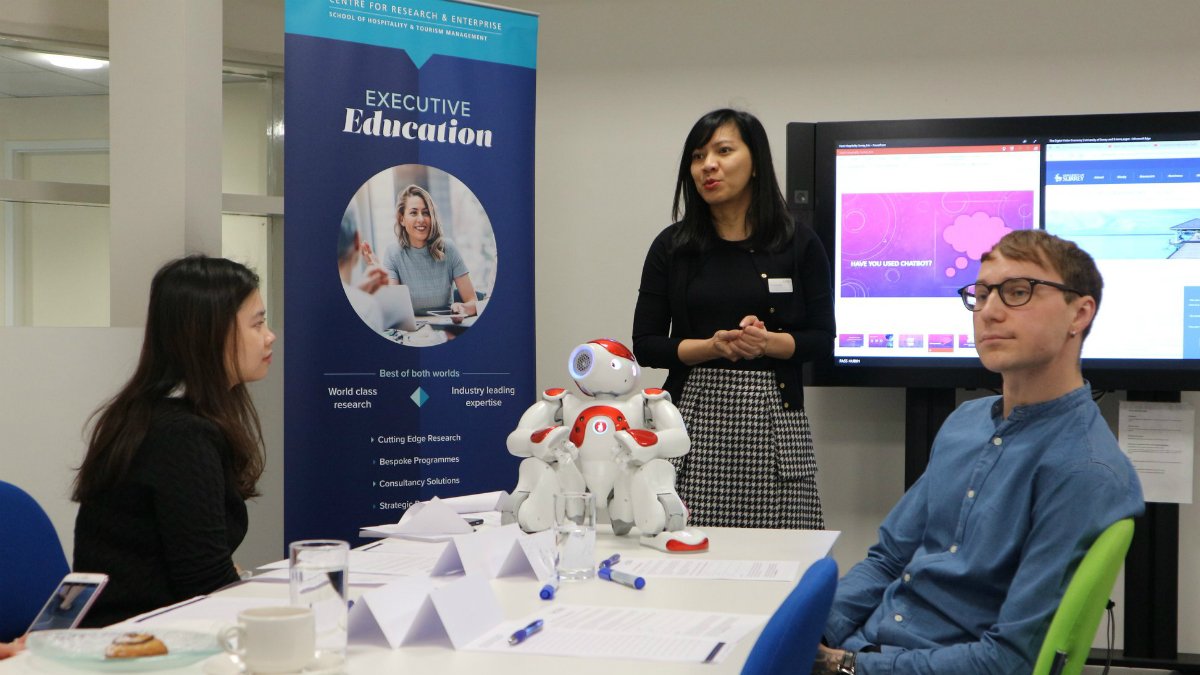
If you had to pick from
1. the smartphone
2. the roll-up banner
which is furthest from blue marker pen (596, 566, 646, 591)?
the roll-up banner

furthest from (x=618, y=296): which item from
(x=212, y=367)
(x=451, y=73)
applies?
(x=212, y=367)

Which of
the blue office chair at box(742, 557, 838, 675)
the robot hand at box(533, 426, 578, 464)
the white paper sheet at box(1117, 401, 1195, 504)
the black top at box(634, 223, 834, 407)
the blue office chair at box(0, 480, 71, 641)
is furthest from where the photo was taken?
the white paper sheet at box(1117, 401, 1195, 504)

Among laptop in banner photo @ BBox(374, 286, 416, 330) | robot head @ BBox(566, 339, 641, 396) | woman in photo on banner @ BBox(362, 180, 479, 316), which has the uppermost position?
woman in photo on banner @ BBox(362, 180, 479, 316)

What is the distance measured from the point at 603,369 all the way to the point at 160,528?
0.89 metres

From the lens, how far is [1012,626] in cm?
160

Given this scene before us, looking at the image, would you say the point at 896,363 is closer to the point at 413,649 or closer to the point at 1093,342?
the point at 1093,342

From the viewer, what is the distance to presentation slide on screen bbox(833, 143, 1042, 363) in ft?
12.6

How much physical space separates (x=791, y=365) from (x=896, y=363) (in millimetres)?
953

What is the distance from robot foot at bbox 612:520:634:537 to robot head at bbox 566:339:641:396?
0.26m

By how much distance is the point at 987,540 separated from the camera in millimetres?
1768

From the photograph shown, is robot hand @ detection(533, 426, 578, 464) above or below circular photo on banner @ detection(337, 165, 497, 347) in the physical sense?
below

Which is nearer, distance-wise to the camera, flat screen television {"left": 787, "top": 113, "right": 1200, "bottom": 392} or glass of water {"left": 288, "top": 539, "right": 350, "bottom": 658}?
glass of water {"left": 288, "top": 539, "right": 350, "bottom": 658}

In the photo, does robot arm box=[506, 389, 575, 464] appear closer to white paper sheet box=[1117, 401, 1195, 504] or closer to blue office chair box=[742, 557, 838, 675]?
blue office chair box=[742, 557, 838, 675]

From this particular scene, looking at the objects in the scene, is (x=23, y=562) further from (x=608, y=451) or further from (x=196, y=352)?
(x=608, y=451)
